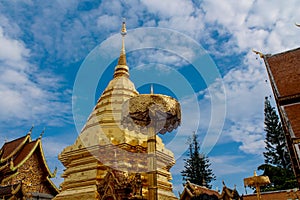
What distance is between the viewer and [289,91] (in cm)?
840

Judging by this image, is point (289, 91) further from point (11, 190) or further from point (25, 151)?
point (25, 151)

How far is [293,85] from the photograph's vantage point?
871 cm

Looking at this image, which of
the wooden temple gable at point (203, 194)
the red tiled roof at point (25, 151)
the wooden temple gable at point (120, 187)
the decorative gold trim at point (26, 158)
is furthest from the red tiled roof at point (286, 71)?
the red tiled roof at point (25, 151)

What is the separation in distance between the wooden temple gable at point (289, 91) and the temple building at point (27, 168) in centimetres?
1073

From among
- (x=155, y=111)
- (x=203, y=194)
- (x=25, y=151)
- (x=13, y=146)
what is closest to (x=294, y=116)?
(x=155, y=111)

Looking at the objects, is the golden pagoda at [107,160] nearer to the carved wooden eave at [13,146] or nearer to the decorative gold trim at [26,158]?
the decorative gold trim at [26,158]

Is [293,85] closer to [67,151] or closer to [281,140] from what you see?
[67,151]

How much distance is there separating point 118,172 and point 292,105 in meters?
5.31

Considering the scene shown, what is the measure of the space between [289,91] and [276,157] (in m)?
15.1

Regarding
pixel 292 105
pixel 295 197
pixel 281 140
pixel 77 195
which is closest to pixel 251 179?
pixel 295 197

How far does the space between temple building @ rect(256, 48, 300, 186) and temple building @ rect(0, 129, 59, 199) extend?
1071cm

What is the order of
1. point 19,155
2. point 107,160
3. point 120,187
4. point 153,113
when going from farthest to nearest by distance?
1. point 19,155
2. point 107,160
3. point 120,187
4. point 153,113

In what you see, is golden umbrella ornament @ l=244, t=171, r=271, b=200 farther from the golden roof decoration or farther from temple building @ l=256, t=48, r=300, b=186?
the golden roof decoration

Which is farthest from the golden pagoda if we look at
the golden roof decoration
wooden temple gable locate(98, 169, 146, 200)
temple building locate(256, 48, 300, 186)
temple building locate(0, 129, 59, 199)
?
temple building locate(256, 48, 300, 186)
